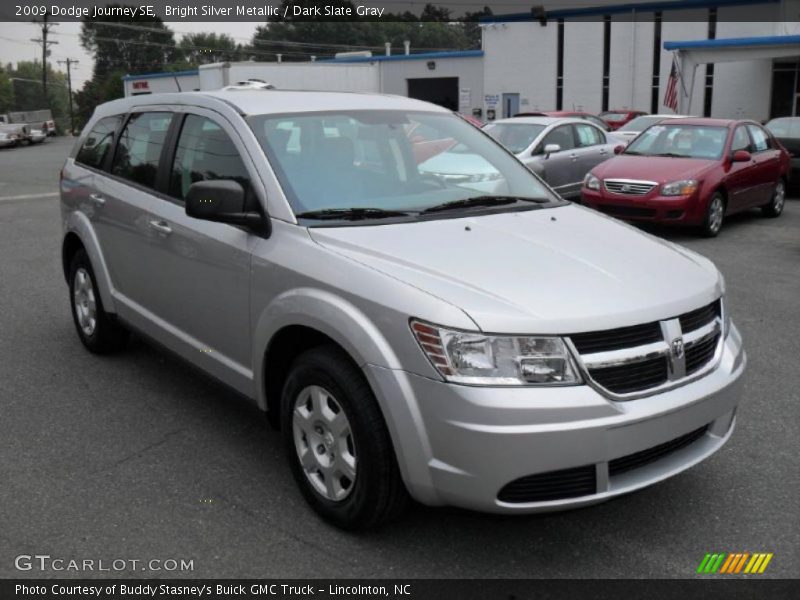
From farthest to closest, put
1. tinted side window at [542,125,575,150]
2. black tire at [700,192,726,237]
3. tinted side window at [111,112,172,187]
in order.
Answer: tinted side window at [542,125,575,150] < black tire at [700,192,726,237] < tinted side window at [111,112,172,187]

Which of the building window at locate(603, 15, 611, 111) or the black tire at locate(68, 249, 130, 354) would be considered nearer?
the black tire at locate(68, 249, 130, 354)

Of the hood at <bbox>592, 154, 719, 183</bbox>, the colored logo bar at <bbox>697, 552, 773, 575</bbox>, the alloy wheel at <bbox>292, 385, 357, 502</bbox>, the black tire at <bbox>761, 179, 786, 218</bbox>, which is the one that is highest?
the hood at <bbox>592, 154, 719, 183</bbox>

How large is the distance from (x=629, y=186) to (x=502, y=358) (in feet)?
27.9

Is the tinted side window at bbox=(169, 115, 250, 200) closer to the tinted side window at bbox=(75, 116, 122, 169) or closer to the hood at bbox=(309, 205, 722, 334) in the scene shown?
the hood at bbox=(309, 205, 722, 334)

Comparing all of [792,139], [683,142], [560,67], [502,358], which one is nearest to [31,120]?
[560,67]

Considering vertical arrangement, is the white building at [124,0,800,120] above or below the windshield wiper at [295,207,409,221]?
above

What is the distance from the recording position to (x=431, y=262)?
3301 millimetres

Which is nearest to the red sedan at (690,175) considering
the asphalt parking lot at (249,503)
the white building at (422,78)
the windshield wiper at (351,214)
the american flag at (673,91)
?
the asphalt parking lot at (249,503)

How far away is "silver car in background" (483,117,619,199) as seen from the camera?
520 inches

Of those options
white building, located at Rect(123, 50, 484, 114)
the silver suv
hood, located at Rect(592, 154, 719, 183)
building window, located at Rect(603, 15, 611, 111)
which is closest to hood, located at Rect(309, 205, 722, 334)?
the silver suv

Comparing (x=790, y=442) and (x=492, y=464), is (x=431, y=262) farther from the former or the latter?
(x=790, y=442)

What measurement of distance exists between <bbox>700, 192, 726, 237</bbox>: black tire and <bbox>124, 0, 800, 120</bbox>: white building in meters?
19.9

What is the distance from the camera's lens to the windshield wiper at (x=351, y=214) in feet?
12.3

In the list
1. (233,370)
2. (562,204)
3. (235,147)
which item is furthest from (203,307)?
(562,204)
